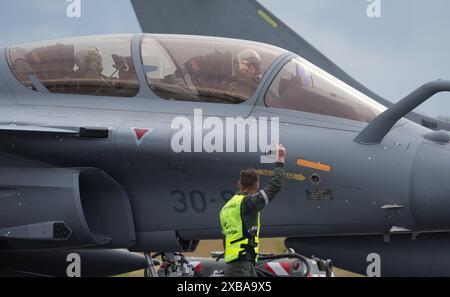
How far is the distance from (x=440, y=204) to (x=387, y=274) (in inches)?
32.6

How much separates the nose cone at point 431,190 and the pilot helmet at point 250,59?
6.03ft

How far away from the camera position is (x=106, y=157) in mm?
7590

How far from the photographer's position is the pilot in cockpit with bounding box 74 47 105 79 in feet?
26.7

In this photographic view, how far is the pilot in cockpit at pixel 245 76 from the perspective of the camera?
784cm

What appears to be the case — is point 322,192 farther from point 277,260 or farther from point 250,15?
point 250,15

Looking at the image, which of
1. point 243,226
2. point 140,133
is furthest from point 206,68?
point 243,226

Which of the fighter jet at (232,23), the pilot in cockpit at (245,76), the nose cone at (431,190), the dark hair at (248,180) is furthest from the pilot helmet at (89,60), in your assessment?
the fighter jet at (232,23)

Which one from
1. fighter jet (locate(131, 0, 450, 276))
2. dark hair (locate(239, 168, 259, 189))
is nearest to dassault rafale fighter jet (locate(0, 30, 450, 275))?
dark hair (locate(239, 168, 259, 189))

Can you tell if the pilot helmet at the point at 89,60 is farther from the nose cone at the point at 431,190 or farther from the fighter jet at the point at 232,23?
the fighter jet at the point at 232,23

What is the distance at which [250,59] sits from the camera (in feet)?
26.5

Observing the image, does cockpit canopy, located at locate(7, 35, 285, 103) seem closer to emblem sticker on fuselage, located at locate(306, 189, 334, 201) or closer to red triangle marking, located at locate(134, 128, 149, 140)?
red triangle marking, located at locate(134, 128, 149, 140)

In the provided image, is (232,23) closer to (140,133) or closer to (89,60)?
(89,60)

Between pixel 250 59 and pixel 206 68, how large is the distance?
442mm

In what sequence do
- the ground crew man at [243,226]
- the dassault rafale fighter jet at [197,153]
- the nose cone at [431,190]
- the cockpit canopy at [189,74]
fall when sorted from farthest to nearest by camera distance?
the cockpit canopy at [189,74] → the dassault rafale fighter jet at [197,153] → the nose cone at [431,190] → the ground crew man at [243,226]
